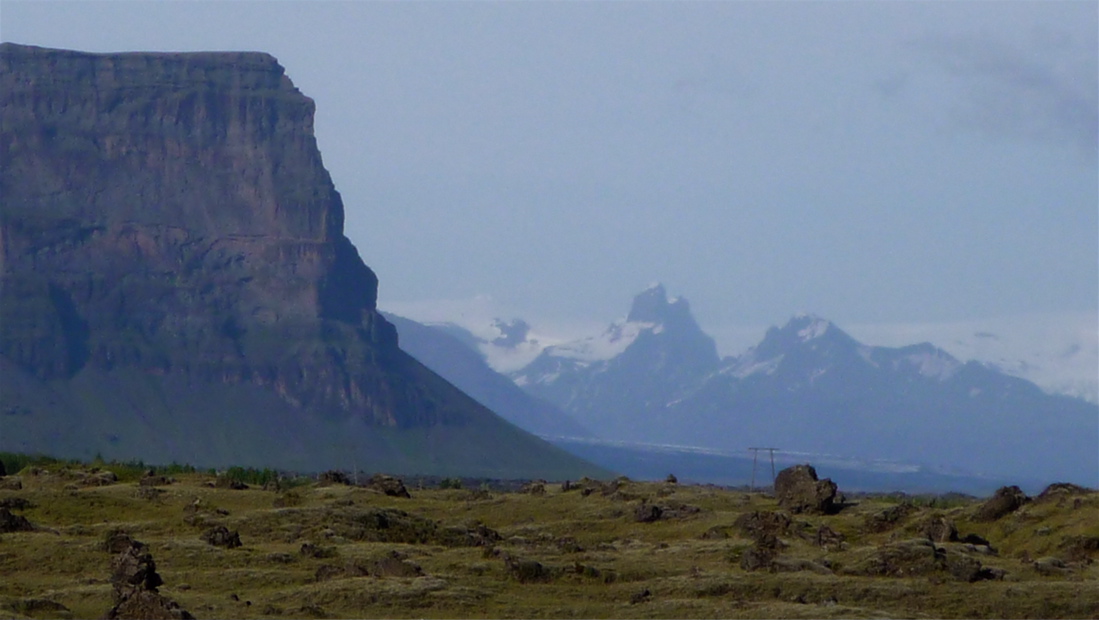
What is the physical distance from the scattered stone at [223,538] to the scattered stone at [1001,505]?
4316 cm

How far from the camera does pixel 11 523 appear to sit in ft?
221

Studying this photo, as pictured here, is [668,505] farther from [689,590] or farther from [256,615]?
[256,615]

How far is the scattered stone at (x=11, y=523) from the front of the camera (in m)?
66.9

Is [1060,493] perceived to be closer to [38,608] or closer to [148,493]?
[148,493]

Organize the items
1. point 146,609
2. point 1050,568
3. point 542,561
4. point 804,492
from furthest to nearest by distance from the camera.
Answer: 1. point 804,492
2. point 1050,568
3. point 542,561
4. point 146,609

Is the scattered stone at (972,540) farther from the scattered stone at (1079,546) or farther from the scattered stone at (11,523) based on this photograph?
the scattered stone at (11,523)

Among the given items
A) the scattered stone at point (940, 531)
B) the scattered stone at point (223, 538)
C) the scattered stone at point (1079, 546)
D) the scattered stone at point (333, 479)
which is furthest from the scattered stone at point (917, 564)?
Answer: the scattered stone at point (333, 479)

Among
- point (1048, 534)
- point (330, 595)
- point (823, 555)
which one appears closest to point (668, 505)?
point (1048, 534)

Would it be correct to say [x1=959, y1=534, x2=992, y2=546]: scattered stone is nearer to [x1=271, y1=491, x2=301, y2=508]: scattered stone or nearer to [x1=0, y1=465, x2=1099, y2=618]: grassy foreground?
[x1=0, y1=465, x2=1099, y2=618]: grassy foreground

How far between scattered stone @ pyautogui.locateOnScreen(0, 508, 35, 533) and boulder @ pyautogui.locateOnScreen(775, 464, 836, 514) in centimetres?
4360

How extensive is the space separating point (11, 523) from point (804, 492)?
4572 centimetres

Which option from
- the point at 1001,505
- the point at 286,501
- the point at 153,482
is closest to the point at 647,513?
the point at 286,501

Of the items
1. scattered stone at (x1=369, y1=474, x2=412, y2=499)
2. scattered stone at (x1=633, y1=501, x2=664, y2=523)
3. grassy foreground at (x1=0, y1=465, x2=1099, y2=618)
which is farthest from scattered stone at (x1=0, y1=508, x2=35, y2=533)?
scattered stone at (x1=369, y1=474, x2=412, y2=499)

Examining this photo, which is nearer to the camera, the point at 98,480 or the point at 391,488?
the point at 98,480
